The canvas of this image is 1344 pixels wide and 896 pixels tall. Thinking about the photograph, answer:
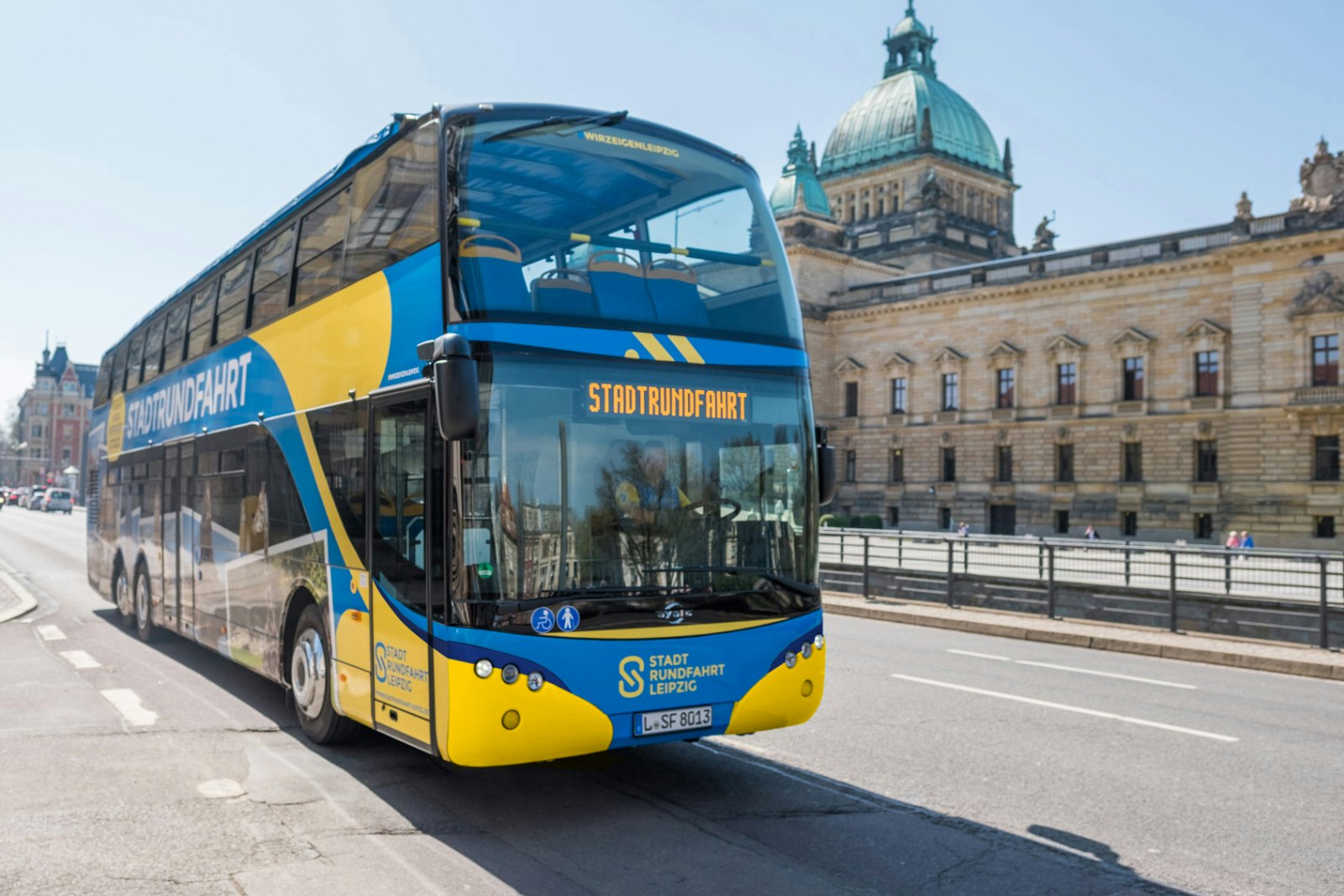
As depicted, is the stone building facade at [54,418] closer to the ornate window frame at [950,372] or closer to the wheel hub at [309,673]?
the ornate window frame at [950,372]

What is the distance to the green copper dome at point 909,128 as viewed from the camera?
86688 mm

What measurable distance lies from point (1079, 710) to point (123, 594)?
39.3 feet

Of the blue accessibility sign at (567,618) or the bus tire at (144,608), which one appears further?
the bus tire at (144,608)

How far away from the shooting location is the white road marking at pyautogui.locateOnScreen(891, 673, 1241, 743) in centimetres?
925

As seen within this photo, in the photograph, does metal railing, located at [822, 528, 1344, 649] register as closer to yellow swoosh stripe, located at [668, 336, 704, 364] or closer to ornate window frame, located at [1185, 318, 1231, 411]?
yellow swoosh stripe, located at [668, 336, 704, 364]

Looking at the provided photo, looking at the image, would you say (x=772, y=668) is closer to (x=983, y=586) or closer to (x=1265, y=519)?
(x=983, y=586)

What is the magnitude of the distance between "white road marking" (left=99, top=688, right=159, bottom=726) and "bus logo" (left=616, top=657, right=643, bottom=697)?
4.70m

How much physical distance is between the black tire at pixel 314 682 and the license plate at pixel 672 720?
262 cm

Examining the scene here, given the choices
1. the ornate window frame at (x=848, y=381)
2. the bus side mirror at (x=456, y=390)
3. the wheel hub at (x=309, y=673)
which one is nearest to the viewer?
the bus side mirror at (x=456, y=390)

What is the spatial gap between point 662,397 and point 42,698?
→ 6812 millimetres

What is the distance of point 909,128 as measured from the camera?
86.8 metres

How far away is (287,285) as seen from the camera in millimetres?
9039

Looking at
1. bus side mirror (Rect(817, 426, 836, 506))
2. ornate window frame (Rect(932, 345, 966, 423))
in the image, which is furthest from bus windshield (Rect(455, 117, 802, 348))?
Result: ornate window frame (Rect(932, 345, 966, 423))

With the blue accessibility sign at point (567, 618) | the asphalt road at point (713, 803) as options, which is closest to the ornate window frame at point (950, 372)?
the asphalt road at point (713, 803)
